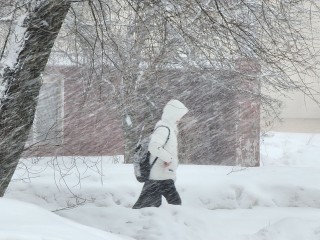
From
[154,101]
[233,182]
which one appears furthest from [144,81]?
[233,182]

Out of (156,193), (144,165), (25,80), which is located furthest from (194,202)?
(25,80)

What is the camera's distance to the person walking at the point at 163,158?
25.3ft

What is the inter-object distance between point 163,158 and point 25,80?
1.70m

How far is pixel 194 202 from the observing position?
10.3m

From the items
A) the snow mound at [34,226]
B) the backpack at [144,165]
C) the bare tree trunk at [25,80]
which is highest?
the bare tree trunk at [25,80]

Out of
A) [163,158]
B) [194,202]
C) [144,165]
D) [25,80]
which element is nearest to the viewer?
[25,80]

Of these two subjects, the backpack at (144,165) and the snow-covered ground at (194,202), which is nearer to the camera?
the snow-covered ground at (194,202)

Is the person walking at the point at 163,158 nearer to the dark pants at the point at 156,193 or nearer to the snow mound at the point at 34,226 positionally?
the dark pants at the point at 156,193

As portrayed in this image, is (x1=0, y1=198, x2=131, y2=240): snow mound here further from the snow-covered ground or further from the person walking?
the person walking

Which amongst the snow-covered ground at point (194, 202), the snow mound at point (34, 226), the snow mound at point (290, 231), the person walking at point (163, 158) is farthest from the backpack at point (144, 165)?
the snow mound at point (34, 226)

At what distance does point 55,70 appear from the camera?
16.3 m

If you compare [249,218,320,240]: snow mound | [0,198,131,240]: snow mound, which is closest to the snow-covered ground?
[249,218,320,240]: snow mound

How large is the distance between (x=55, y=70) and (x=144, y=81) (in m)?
3.40

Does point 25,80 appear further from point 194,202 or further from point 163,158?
point 194,202
